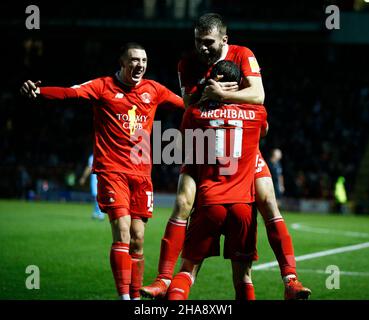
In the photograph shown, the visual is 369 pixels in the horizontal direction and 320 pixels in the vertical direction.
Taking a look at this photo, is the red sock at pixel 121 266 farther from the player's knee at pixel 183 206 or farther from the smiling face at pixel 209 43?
the smiling face at pixel 209 43

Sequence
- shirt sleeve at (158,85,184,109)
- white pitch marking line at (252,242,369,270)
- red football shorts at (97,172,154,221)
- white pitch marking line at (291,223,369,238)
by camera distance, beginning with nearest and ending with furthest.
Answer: red football shorts at (97,172,154,221), shirt sleeve at (158,85,184,109), white pitch marking line at (252,242,369,270), white pitch marking line at (291,223,369,238)

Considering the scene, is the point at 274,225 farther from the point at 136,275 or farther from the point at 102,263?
the point at 102,263

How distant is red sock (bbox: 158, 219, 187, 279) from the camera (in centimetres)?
622

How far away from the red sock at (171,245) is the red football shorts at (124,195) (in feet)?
5.48

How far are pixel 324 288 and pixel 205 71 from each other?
3944 mm

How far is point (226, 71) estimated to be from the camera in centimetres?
615

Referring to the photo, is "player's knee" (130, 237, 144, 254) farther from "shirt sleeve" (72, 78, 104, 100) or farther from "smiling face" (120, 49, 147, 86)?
"smiling face" (120, 49, 147, 86)

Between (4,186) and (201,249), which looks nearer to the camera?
(201,249)

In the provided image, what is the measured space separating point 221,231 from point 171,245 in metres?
0.42

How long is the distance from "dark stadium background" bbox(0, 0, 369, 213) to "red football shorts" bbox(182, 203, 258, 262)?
82.9 ft

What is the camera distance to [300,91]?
127 ft

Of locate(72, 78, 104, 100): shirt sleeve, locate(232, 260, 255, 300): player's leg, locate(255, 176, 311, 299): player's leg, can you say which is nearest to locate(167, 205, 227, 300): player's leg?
locate(232, 260, 255, 300): player's leg
